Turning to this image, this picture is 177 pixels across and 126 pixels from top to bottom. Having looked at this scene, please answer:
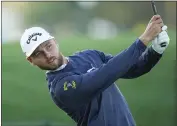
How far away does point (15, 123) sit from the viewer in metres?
4.72

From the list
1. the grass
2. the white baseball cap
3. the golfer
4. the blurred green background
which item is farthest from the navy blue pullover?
the grass

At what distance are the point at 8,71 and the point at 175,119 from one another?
1742mm

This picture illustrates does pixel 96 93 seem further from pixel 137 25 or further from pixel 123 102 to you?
pixel 137 25

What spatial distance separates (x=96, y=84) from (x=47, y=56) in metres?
0.25

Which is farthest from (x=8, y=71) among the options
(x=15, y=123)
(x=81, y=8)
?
(x=81, y=8)

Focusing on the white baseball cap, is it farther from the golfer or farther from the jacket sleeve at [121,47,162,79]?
the jacket sleeve at [121,47,162,79]

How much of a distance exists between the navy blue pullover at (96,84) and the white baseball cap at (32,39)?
0.50 ft

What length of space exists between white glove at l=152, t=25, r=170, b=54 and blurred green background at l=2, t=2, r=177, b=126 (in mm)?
2170

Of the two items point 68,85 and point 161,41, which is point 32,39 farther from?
point 161,41

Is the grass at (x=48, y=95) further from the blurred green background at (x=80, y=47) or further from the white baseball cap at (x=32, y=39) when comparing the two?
the white baseball cap at (x=32, y=39)

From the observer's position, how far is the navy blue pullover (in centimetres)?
191

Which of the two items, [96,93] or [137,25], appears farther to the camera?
[137,25]

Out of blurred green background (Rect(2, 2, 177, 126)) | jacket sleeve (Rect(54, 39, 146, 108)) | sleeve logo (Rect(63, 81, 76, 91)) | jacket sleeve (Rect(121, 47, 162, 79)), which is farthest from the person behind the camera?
blurred green background (Rect(2, 2, 177, 126))

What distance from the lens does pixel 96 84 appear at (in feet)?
6.38
